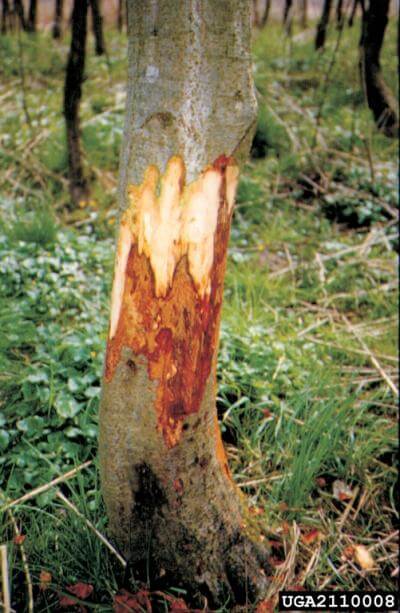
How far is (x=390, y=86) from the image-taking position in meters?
5.65

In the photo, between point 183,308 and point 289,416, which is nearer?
point 183,308

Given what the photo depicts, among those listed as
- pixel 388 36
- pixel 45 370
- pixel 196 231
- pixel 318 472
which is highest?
pixel 388 36

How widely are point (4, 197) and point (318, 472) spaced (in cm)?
262

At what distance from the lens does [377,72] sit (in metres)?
5.02

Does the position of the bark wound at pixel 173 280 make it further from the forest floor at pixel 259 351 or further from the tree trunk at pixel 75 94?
the tree trunk at pixel 75 94

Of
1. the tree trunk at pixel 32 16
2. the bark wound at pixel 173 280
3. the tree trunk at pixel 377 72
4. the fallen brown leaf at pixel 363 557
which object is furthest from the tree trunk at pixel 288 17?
the fallen brown leaf at pixel 363 557

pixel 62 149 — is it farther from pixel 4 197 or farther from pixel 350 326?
pixel 350 326

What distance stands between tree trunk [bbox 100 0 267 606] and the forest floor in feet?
0.58

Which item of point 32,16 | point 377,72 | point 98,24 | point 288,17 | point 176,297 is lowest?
point 176,297

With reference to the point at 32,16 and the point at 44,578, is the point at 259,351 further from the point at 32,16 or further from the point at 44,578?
the point at 32,16

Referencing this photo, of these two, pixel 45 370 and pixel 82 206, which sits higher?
pixel 82 206

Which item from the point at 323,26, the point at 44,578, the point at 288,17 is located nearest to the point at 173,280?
the point at 44,578

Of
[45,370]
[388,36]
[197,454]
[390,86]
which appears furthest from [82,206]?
[388,36]

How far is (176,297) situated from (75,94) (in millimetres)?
2614
